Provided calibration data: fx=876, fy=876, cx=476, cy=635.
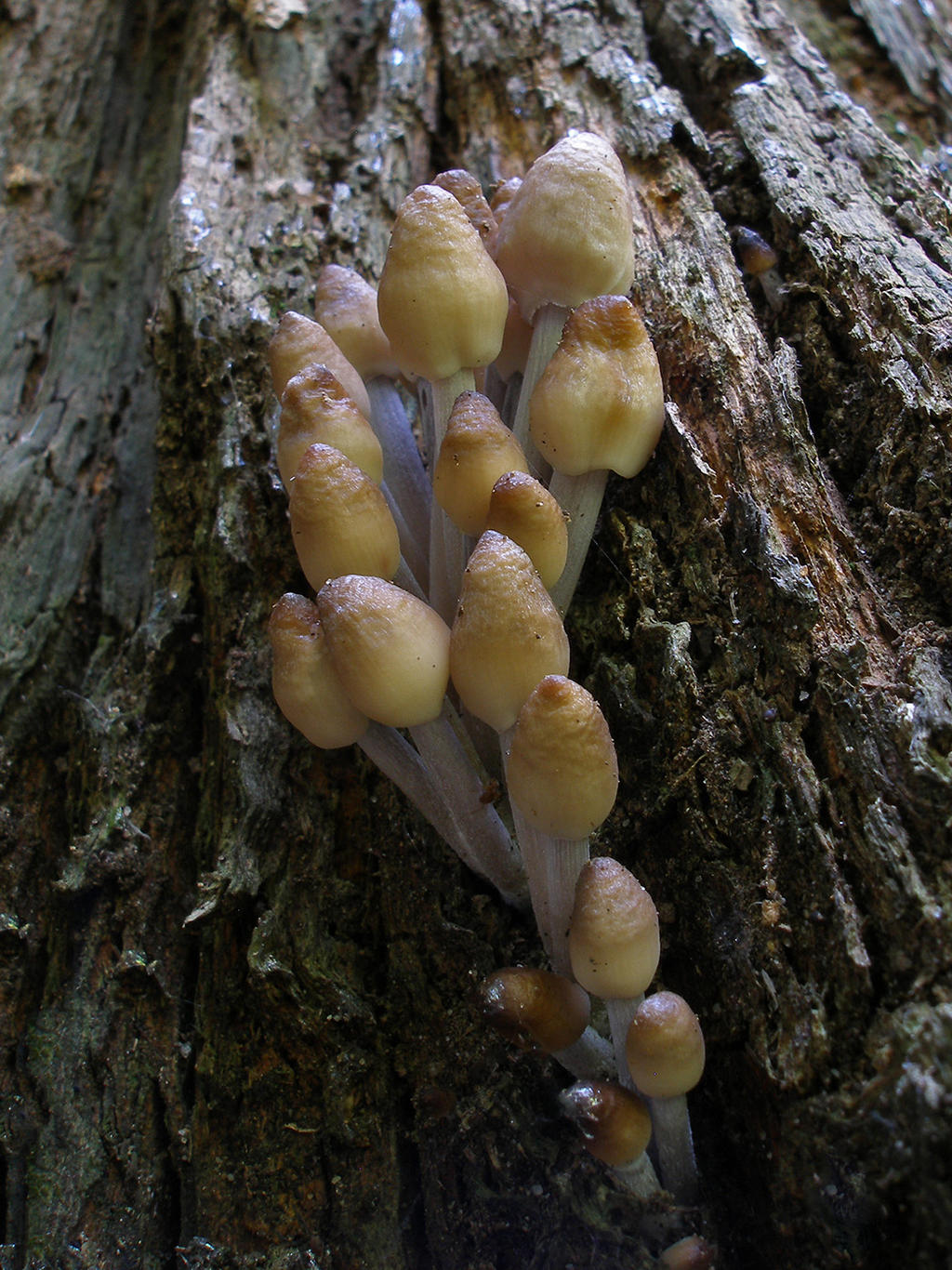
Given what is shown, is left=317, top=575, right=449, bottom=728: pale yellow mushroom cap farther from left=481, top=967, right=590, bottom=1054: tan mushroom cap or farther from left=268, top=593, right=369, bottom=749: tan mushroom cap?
left=481, top=967, right=590, bottom=1054: tan mushroom cap

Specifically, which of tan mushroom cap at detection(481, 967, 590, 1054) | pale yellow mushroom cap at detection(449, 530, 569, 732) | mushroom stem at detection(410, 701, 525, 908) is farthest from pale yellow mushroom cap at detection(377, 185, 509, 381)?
tan mushroom cap at detection(481, 967, 590, 1054)

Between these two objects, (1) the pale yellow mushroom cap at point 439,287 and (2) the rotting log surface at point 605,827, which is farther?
(1) the pale yellow mushroom cap at point 439,287

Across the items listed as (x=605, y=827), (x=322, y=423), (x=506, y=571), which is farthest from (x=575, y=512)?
(x=605, y=827)

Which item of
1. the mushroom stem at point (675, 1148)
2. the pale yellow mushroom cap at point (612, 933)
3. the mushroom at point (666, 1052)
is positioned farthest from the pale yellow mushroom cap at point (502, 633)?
the mushroom stem at point (675, 1148)

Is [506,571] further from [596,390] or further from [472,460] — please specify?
[596,390]

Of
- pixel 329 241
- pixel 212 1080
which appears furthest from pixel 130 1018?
pixel 329 241

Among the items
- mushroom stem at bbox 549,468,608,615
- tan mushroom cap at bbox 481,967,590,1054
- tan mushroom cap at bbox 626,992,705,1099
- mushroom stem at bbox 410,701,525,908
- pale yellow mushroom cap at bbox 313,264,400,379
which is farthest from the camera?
pale yellow mushroom cap at bbox 313,264,400,379

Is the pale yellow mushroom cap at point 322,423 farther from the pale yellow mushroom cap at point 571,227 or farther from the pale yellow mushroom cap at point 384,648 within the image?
the pale yellow mushroom cap at point 571,227

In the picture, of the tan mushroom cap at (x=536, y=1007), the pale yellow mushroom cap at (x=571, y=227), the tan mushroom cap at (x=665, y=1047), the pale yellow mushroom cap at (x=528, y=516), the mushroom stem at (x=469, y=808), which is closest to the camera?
the tan mushroom cap at (x=665, y=1047)
